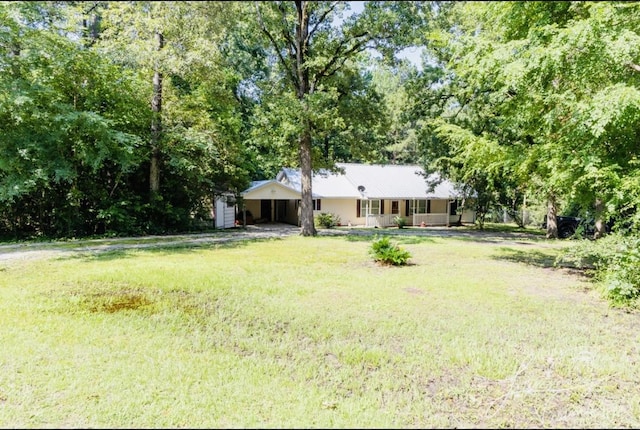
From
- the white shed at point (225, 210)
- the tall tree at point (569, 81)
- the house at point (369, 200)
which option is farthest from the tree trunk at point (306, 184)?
the tall tree at point (569, 81)

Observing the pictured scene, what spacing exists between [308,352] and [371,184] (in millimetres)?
22440

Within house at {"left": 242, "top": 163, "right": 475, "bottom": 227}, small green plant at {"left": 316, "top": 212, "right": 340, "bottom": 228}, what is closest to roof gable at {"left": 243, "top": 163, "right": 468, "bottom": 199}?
house at {"left": 242, "top": 163, "right": 475, "bottom": 227}

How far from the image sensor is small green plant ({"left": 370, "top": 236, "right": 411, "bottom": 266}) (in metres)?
9.61

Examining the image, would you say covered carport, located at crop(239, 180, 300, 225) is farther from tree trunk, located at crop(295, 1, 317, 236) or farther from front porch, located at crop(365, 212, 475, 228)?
front porch, located at crop(365, 212, 475, 228)

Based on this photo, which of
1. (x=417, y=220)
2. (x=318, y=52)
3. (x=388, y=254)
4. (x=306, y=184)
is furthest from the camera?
(x=417, y=220)

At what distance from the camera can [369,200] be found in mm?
25250

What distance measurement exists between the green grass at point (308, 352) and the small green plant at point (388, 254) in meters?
1.52

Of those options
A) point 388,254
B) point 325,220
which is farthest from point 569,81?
point 325,220

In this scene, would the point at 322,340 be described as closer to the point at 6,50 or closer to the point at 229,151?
the point at 6,50

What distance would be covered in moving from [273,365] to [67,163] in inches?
468

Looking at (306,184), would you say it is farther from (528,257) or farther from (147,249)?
(528,257)

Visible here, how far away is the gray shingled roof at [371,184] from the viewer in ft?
81.1

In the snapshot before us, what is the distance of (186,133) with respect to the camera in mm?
15305

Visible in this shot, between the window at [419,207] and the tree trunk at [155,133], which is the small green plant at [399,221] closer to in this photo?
the window at [419,207]
